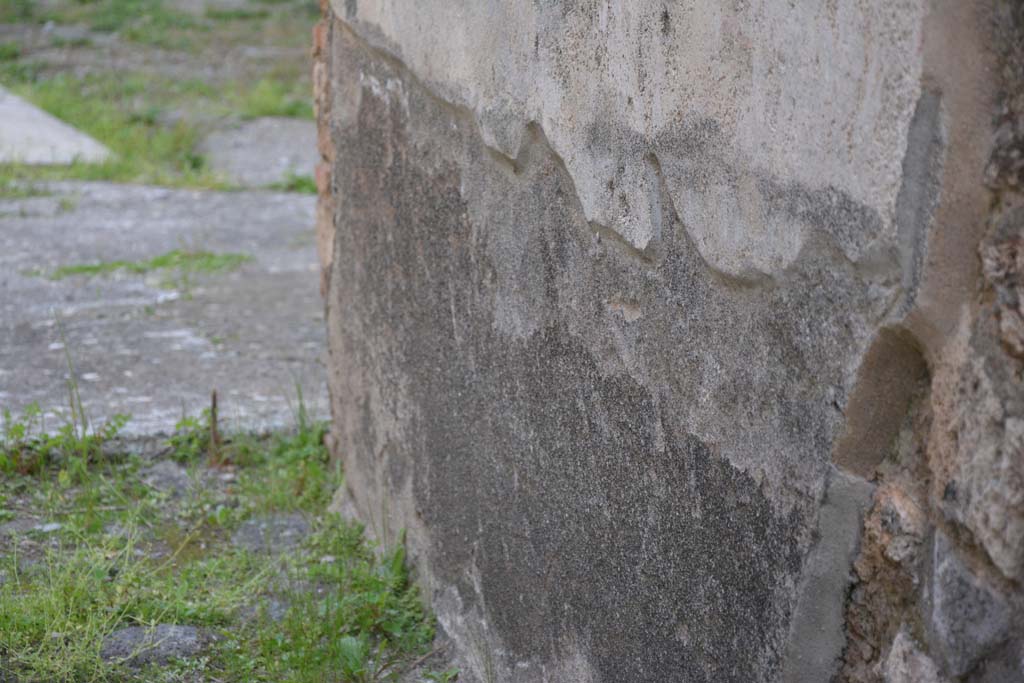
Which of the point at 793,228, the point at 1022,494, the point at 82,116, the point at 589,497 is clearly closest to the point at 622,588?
the point at 589,497

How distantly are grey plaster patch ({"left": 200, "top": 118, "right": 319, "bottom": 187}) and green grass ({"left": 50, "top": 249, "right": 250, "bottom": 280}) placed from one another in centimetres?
135

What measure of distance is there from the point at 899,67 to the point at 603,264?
60 cm

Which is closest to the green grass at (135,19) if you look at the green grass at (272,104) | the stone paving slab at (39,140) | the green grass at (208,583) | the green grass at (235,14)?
the green grass at (235,14)

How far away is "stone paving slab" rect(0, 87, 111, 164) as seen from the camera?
236 inches

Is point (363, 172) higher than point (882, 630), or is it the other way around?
point (363, 172)

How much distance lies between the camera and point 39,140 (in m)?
6.23

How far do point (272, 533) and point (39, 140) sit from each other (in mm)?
4082

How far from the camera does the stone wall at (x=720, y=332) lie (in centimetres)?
100

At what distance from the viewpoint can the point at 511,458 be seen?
1923 mm

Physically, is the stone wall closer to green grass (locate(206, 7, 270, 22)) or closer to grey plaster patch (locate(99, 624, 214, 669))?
grey plaster patch (locate(99, 624, 214, 669))

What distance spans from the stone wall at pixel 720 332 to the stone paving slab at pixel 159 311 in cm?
137

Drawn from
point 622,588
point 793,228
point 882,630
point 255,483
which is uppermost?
point 793,228

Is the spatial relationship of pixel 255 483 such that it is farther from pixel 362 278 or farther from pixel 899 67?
pixel 899 67

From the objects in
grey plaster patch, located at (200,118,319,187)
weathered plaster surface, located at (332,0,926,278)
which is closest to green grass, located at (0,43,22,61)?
grey plaster patch, located at (200,118,319,187)
